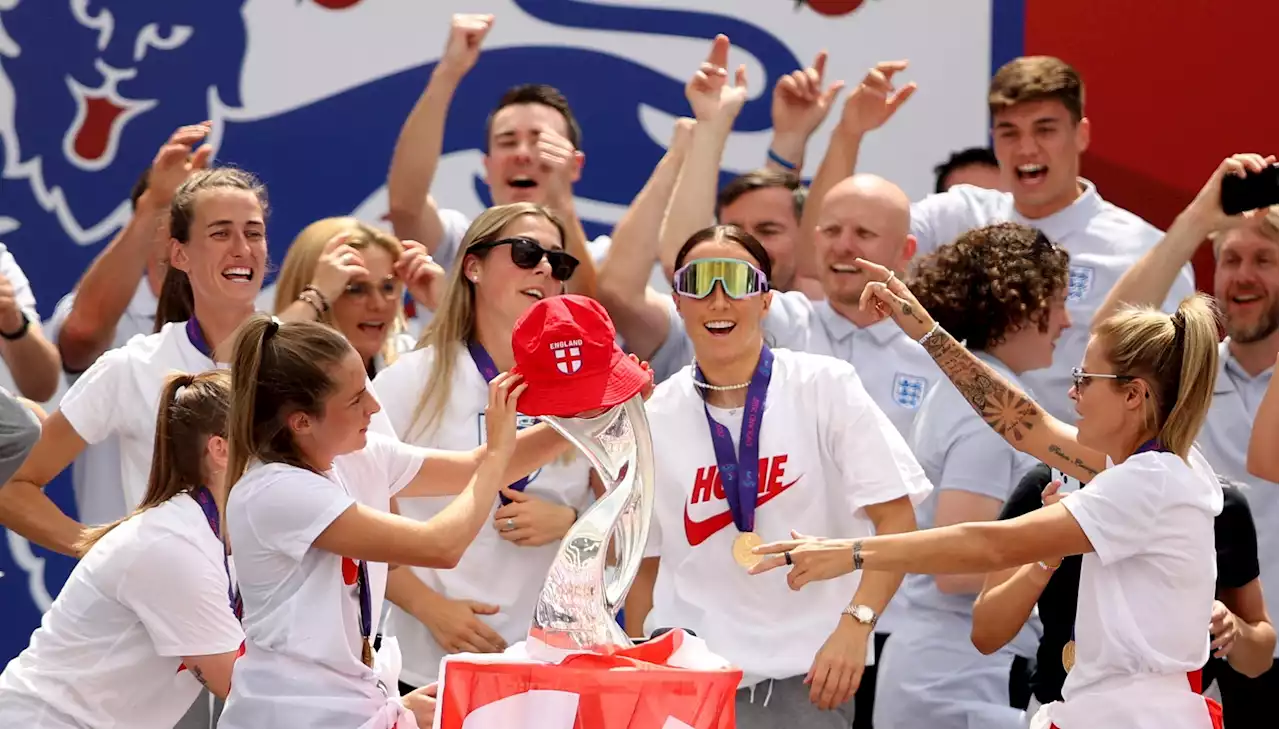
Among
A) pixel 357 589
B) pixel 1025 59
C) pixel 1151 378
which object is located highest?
pixel 1025 59

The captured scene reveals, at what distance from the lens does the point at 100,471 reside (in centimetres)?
527

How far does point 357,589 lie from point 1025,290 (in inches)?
83.4

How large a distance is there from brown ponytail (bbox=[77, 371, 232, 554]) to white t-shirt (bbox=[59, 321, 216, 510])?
78 centimetres

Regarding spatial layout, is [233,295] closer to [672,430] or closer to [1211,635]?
[672,430]

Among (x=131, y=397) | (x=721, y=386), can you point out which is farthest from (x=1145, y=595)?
(x=131, y=397)

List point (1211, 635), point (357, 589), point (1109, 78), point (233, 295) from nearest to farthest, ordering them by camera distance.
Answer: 1. point (357, 589)
2. point (1211, 635)
3. point (233, 295)
4. point (1109, 78)

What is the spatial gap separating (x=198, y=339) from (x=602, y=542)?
186cm

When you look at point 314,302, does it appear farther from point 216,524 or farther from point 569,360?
point 569,360

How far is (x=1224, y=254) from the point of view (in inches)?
203

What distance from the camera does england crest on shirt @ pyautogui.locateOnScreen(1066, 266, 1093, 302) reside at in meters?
5.37

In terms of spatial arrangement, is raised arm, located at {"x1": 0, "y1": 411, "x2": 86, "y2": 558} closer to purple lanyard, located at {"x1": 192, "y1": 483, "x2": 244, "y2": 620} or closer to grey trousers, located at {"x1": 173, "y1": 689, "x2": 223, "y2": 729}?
grey trousers, located at {"x1": 173, "y1": 689, "x2": 223, "y2": 729}

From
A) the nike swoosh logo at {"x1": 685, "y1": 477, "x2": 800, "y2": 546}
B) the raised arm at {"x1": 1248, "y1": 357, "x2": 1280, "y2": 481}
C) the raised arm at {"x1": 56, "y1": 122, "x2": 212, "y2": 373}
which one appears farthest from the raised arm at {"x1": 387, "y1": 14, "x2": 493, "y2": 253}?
the raised arm at {"x1": 1248, "y1": 357, "x2": 1280, "y2": 481}

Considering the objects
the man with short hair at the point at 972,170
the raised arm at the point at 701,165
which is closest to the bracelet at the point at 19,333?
the raised arm at the point at 701,165

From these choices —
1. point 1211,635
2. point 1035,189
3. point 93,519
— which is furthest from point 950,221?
point 93,519
